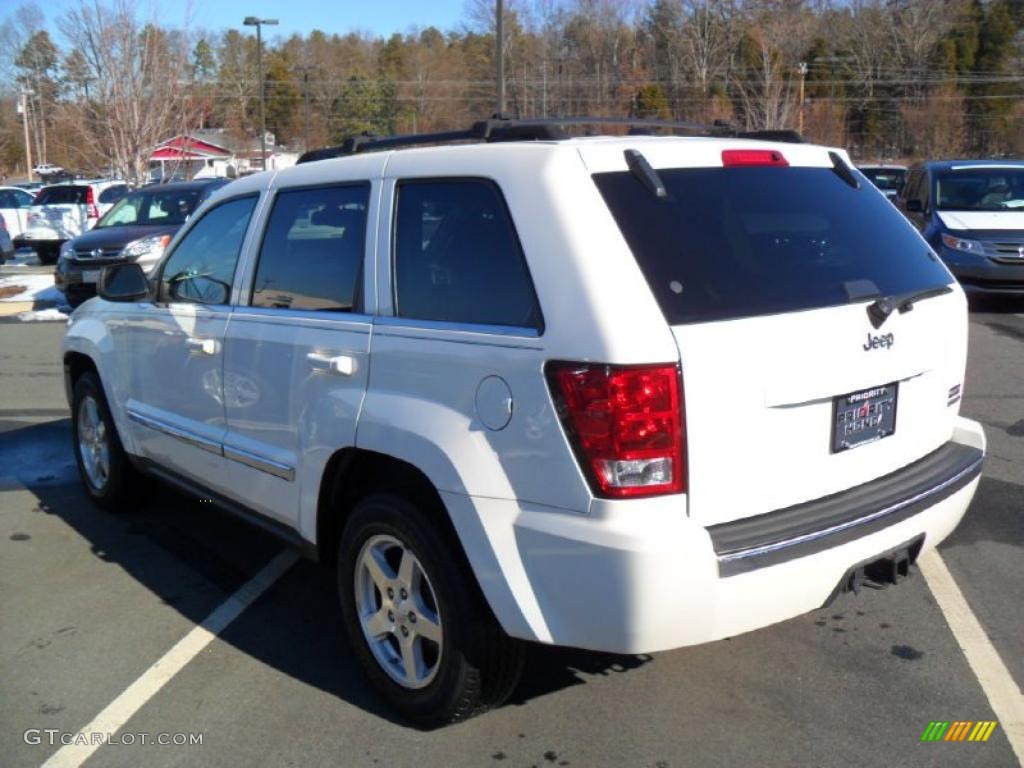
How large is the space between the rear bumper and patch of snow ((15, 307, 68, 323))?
13.0 metres

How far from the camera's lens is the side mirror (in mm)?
5160

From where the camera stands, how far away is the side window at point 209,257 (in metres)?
4.52

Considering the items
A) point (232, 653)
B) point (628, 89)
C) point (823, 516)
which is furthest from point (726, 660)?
point (628, 89)

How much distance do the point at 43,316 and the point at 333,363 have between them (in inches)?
504

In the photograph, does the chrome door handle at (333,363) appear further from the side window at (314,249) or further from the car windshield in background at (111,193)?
the car windshield in background at (111,193)

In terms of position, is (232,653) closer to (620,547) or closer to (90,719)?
(90,719)

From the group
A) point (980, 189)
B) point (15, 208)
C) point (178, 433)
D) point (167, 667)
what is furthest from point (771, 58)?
point (167, 667)

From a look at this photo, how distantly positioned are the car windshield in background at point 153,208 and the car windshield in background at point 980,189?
10.6 meters

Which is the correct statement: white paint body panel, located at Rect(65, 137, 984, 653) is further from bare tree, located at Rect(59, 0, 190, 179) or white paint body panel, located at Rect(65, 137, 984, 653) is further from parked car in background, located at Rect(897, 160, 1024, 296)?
bare tree, located at Rect(59, 0, 190, 179)

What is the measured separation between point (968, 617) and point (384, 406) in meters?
2.63

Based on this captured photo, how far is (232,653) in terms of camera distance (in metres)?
4.11

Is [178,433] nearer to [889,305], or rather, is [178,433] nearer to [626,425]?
[626,425]

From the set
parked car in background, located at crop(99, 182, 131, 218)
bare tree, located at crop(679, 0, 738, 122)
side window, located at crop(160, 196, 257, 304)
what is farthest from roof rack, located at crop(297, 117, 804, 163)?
bare tree, located at crop(679, 0, 738, 122)

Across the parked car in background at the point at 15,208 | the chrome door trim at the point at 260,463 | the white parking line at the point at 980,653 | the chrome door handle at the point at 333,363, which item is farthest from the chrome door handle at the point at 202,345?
the parked car in background at the point at 15,208
